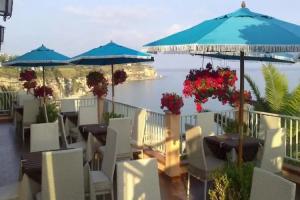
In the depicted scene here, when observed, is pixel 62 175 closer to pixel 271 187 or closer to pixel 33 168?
pixel 33 168

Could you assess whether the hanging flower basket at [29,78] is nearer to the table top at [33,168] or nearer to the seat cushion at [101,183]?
the table top at [33,168]

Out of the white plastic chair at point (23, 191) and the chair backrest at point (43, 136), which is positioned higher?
the chair backrest at point (43, 136)

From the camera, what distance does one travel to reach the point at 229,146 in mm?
4887

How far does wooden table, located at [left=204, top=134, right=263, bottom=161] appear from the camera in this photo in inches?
197

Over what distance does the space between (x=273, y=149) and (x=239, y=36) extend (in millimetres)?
2011

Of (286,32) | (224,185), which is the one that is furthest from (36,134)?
(286,32)

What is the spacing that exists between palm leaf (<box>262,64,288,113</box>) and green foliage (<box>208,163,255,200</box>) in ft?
17.6

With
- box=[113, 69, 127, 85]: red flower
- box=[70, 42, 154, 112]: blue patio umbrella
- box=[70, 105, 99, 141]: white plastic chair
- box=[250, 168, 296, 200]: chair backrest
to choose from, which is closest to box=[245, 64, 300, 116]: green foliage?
box=[70, 42, 154, 112]: blue patio umbrella

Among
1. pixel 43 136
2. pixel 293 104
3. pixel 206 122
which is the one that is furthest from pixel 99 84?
pixel 293 104

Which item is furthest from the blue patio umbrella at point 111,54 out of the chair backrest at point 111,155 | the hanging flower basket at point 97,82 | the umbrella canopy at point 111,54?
the chair backrest at point 111,155

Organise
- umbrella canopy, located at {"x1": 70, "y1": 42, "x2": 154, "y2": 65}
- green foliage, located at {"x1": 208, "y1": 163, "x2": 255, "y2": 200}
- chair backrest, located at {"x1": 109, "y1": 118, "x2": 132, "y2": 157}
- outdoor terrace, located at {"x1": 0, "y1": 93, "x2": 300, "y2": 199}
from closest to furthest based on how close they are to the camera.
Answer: green foliage, located at {"x1": 208, "y1": 163, "x2": 255, "y2": 200}
outdoor terrace, located at {"x1": 0, "y1": 93, "x2": 300, "y2": 199}
chair backrest, located at {"x1": 109, "y1": 118, "x2": 132, "y2": 157}
umbrella canopy, located at {"x1": 70, "y1": 42, "x2": 154, "y2": 65}

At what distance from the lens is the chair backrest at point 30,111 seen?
8875 mm

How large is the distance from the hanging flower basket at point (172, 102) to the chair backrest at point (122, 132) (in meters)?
0.68

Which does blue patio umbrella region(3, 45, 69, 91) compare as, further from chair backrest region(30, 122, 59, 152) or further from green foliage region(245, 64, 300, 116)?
green foliage region(245, 64, 300, 116)
